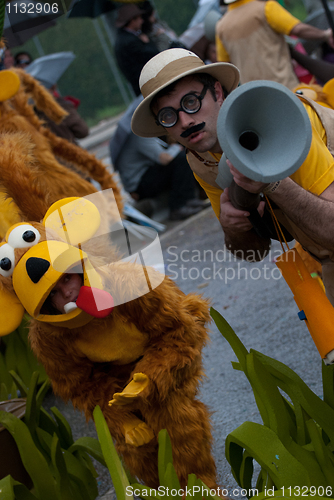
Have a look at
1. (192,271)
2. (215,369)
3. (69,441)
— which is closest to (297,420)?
(69,441)

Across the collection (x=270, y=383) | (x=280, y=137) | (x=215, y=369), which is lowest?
(x=215, y=369)

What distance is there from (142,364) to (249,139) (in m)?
0.83

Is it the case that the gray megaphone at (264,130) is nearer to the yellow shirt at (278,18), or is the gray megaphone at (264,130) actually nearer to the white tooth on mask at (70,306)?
the white tooth on mask at (70,306)

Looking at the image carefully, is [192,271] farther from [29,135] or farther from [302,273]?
[302,273]

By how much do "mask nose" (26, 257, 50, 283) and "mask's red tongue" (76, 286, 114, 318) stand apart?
14 cm

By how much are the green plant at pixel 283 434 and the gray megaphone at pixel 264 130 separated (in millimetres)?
605

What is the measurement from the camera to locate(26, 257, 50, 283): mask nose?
155 centimetres

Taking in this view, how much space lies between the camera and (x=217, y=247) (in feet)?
14.1

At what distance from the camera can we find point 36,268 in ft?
5.08

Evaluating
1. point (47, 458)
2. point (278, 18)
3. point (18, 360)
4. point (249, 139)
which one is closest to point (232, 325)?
point (18, 360)

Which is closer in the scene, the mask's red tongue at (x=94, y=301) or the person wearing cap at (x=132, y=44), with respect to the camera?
the mask's red tongue at (x=94, y=301)

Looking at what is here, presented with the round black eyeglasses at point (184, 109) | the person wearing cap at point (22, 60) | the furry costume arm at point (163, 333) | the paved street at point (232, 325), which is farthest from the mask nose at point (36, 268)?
the person wearing cap at point (22, 60)

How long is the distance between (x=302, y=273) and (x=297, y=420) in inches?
17.4

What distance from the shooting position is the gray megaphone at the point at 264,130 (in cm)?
112
